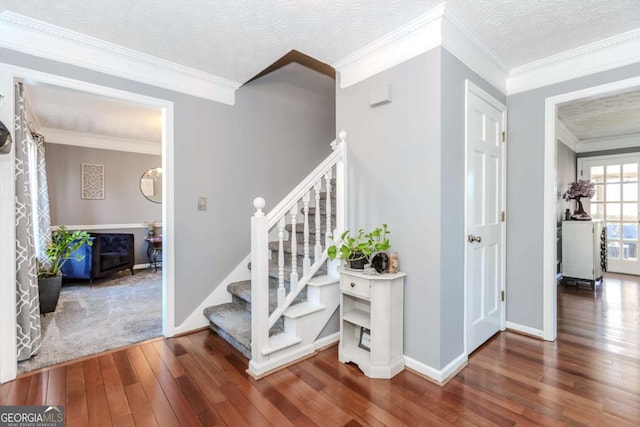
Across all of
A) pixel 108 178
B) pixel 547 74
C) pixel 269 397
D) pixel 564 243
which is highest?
pixel 547 74

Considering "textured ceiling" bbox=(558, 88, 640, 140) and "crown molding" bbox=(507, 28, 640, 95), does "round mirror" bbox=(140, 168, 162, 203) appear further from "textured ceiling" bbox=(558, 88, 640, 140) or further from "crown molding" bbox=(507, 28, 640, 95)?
"textured ceiling" bbox=(558, 88, 640, 140)

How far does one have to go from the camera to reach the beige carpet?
2457 mm

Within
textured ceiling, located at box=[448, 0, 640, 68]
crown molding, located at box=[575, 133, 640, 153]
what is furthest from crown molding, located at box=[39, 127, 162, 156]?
crown molding, located at box=[575, 133, 640, 153]

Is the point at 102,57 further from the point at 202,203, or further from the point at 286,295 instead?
the point at 286,295

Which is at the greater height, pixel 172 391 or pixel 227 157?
pixel 227 157

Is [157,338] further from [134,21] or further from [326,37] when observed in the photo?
[326,37]

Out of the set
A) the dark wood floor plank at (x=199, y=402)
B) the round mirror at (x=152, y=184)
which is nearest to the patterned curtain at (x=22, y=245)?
the dark wood floor plank at (x=199, y=402)

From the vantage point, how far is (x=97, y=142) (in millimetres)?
5305

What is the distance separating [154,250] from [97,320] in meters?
2.62

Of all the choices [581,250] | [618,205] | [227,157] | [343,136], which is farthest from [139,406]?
[618,205]

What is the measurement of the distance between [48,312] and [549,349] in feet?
15.9

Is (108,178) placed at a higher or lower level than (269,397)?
higher

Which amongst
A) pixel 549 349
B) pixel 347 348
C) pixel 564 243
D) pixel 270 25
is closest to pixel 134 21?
pixel 270 25

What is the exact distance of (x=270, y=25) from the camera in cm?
209
